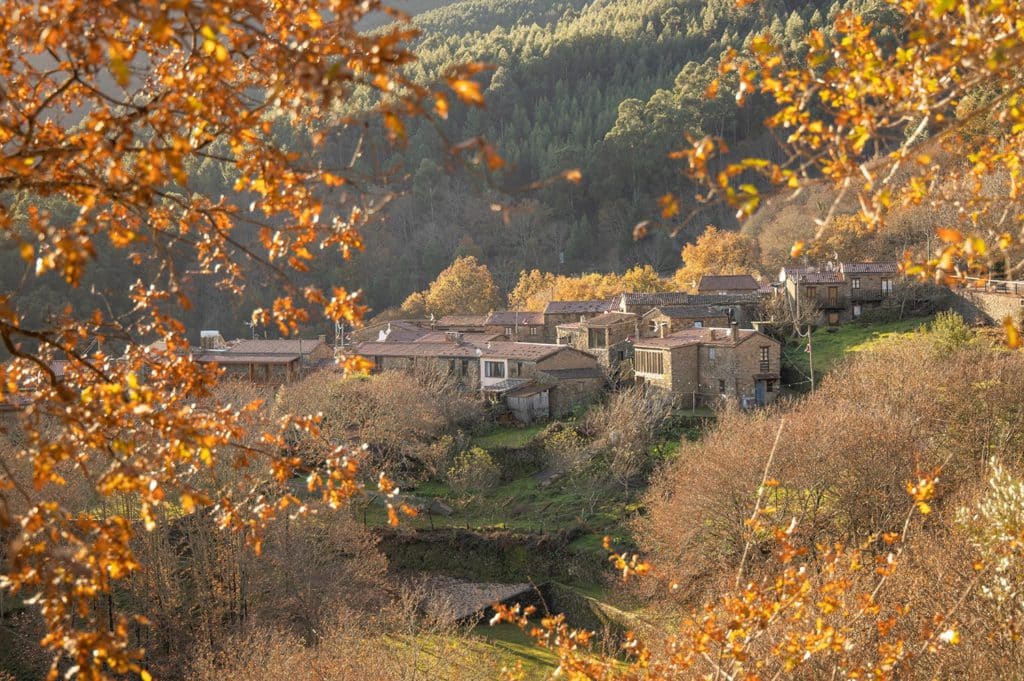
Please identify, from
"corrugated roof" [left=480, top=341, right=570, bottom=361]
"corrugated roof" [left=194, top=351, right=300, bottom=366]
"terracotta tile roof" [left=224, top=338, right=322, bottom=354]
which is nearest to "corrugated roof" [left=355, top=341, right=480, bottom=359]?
"corrugated roof" [left=480, top=341, right=570, bottom=361]

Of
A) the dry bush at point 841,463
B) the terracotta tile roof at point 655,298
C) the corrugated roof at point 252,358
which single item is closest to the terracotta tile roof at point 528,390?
the terracotta tile roof at point 655,298

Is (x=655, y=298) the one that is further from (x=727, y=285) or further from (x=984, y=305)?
(x=984, y=305)

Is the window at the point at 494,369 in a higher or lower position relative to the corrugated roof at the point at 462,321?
lower

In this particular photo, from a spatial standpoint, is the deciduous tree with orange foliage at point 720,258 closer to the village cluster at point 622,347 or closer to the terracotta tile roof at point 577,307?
the village cluster at point 622,347

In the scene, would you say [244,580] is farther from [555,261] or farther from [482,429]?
[555,261]

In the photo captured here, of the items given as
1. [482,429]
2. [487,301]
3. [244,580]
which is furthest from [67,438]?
[487,301]

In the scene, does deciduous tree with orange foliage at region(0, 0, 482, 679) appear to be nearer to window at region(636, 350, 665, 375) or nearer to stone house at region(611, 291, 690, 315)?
window at region(636, 350, 665, 375)

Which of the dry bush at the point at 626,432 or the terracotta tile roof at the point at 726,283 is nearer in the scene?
the dry bush at the point at 626,432

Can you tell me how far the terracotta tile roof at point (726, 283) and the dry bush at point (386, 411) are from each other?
1618cm

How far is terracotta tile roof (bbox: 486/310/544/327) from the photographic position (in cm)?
4947

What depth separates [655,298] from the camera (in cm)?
4512

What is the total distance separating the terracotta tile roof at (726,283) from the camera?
156ft

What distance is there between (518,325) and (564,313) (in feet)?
8.30

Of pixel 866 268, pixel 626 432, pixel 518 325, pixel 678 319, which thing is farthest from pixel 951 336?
pixel 518 325
